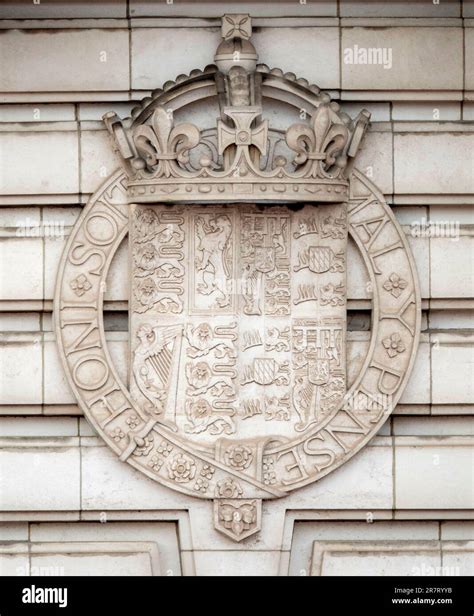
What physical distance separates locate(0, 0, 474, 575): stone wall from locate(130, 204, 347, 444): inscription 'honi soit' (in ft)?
0.66

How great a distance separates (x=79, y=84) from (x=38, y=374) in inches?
70.9

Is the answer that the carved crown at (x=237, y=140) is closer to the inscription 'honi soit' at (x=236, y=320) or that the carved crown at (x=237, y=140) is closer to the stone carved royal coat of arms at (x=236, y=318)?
the stone carved royal coat of arms at (x=236, y=318)

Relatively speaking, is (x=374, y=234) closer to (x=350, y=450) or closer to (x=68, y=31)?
(x=350, y=450)

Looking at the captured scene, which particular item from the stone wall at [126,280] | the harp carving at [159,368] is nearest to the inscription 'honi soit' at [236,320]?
the harp carving at [159,368]

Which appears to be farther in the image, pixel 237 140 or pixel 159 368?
pixel 159 368

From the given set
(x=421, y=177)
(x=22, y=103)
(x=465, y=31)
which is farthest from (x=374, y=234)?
(x=22, y=103)

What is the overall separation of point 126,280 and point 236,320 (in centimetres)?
73

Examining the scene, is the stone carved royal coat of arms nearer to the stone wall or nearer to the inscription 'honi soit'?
the inscription 'honi soit'

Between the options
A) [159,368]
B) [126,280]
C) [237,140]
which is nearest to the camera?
[237,140]

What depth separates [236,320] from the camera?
49.3 feet

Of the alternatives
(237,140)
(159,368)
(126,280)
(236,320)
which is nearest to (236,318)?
(236,320)

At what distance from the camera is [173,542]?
15.2 meters

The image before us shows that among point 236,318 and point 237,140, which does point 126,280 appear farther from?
Answer: point 237,140

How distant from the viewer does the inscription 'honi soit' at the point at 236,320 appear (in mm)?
15016
